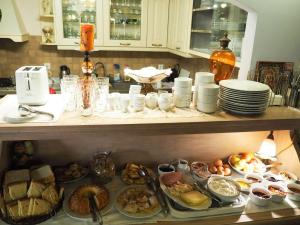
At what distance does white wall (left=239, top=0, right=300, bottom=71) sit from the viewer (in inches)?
58.1

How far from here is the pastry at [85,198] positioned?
1.12 m

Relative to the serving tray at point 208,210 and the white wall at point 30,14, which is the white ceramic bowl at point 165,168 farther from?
the white wall at point 30,14

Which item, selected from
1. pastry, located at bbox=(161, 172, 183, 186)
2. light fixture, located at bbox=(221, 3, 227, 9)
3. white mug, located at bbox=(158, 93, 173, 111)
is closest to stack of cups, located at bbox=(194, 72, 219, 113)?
white mug, located at bbox=(158, 93, 173, 111)

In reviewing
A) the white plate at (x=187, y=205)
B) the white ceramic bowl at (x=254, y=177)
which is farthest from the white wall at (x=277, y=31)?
the white plate at (x=187, y=205)

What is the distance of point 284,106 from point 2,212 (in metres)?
1.40

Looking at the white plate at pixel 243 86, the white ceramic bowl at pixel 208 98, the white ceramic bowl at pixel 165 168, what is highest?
the white plate at pixel 243 86

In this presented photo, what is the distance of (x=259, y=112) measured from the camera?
1.24 m

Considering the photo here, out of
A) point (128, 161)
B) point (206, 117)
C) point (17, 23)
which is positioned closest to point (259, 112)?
point (206, 117)

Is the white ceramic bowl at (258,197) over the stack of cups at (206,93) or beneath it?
beneath

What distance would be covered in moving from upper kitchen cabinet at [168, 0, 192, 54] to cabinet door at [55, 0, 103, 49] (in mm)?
860

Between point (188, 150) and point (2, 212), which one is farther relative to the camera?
point (188, 150)

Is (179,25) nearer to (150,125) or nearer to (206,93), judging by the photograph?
(206,93)

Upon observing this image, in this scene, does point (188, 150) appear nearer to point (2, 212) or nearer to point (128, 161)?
point (128, 161)

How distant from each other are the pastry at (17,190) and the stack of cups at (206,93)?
0.83 meters
